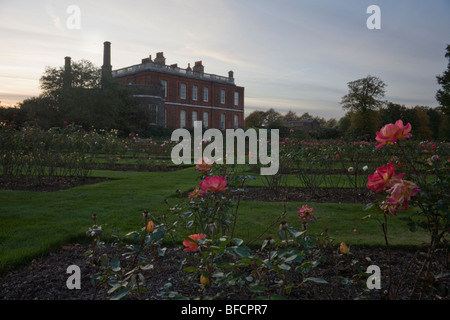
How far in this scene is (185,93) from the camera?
3541 cm

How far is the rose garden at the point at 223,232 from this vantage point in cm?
159

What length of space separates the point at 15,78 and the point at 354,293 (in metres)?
5.69

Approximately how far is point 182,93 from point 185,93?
398mm

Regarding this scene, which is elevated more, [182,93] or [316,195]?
[182,93]

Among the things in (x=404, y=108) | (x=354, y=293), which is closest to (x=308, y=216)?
(x=354, y=293)

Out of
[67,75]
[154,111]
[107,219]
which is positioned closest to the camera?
[107,219]

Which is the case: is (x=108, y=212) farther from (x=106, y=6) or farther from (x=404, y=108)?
(x=404, y=108)

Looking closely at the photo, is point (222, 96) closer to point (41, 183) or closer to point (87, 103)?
point (87, 103)

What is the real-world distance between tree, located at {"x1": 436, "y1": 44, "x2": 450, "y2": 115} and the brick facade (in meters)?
20.9

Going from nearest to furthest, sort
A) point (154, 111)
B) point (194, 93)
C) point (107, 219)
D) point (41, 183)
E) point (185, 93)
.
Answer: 1. point (107, 219)
2. point (41, 183)
3. point (154, 111)
4. point (185, 93)
5. point (194, 93)

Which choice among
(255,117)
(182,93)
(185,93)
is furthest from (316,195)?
(255,117)

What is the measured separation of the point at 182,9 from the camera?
14.6ft

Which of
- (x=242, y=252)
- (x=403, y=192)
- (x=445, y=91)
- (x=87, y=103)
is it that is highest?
(x=445, y=91)
